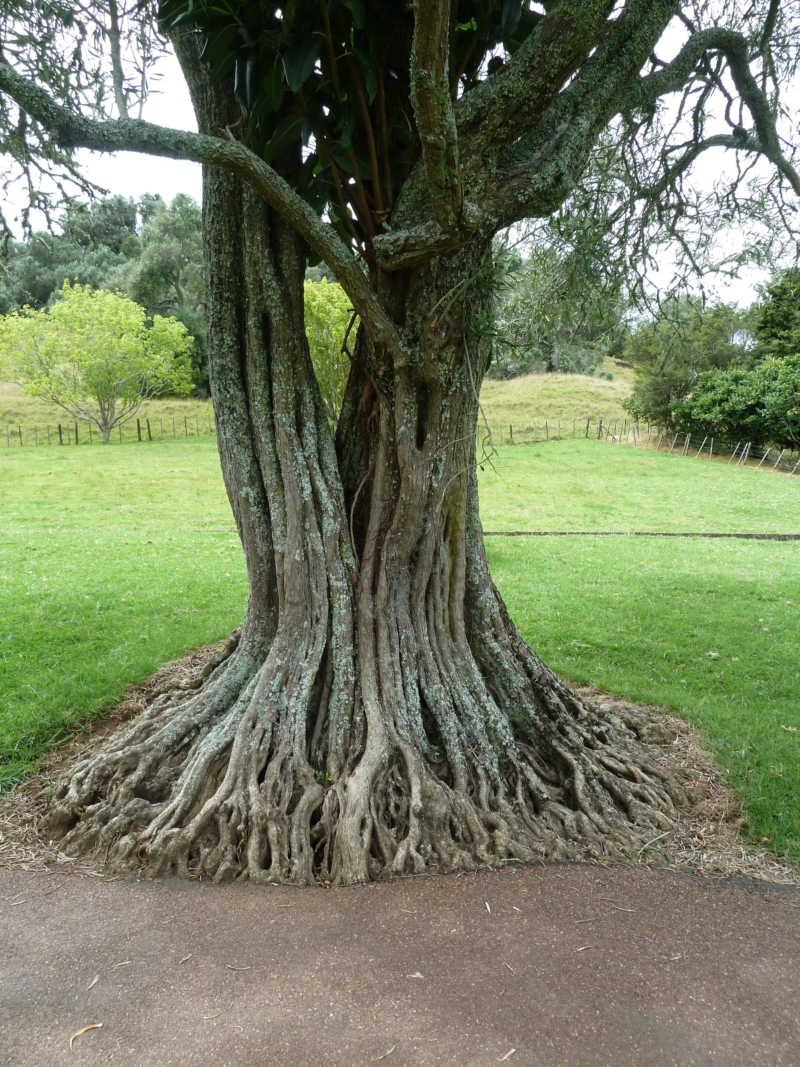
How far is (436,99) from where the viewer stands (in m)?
2.81

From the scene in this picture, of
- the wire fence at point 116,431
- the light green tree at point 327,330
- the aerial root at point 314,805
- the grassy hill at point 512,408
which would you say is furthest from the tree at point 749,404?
the aerial root at point 314,805

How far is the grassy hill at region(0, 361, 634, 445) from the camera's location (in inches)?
1614

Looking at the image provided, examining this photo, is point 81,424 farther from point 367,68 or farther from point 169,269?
point 367,68

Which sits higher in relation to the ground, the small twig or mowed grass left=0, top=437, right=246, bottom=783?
the small twig

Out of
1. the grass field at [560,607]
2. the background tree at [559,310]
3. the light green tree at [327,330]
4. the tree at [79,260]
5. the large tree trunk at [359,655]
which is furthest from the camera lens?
the light green tree at [327,330]

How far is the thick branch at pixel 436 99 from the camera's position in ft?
8.64

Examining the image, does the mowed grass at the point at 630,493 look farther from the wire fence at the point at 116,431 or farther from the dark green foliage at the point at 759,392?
the wire fence at the point at 116,431

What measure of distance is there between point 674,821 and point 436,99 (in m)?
4.41

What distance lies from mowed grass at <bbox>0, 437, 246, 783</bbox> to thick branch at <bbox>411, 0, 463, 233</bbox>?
4890 millimetres

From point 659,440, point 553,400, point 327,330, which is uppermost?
point 327,330

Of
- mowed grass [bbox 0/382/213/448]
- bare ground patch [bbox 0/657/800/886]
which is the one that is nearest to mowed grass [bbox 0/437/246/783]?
bare ground patch [bbox 0/657/800/886]

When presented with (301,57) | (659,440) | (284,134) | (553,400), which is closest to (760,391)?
(659,440)

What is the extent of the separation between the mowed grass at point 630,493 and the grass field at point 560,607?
19 cm

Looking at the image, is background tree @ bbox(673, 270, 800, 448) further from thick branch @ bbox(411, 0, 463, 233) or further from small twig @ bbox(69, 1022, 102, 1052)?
small twig @ bbox(69, 1022, 102, 1052)
